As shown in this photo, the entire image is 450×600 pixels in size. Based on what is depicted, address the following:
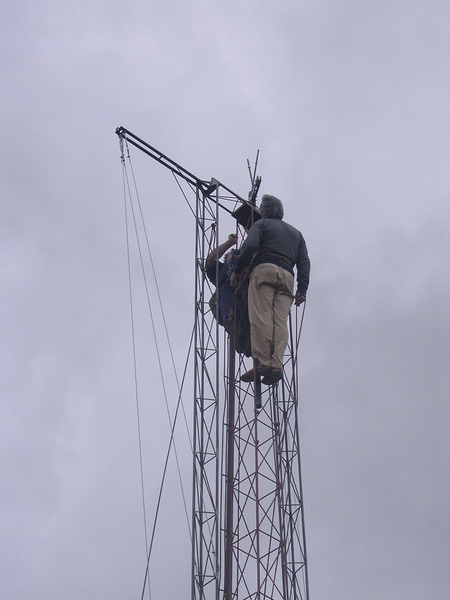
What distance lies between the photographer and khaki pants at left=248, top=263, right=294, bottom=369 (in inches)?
528

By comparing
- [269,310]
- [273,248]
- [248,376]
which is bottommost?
[248,376]

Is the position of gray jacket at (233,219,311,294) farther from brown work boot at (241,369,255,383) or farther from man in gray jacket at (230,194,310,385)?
brown work boot at (241,369,255,383)

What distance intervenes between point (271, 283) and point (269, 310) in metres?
0.42

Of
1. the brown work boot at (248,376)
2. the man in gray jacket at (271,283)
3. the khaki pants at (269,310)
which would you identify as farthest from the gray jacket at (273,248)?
the brown work boot at (248,376)

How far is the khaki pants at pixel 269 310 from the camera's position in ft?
44.0

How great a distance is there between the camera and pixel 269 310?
1371 centimetres

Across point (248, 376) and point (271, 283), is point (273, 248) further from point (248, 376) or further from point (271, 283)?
point (248, 376)

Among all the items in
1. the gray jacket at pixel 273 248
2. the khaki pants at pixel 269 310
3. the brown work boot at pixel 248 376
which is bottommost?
the brown work boot at pixel 248 376

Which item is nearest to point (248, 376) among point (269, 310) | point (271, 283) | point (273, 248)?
point (269, 310)

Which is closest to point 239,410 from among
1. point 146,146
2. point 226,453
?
point 226,453

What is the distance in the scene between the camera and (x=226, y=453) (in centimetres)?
1403

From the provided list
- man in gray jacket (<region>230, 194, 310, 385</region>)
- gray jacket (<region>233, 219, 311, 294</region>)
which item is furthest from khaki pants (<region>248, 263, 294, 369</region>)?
gray jacket (<region>233, 219, 311, 294</region>)

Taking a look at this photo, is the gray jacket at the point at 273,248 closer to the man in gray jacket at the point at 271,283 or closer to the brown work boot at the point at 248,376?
the man in gray jacket at the point at 271,283

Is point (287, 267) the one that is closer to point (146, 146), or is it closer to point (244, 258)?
point (244, 258)
